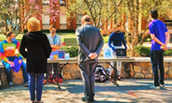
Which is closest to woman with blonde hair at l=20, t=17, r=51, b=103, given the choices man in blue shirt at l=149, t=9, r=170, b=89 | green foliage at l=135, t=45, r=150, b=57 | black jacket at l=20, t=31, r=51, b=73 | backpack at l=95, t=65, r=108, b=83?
black jacket at l=20, t=31, r=51, b=73

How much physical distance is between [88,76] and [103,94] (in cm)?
99

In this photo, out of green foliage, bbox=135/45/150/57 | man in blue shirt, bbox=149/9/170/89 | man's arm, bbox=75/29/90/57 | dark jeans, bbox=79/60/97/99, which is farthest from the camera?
green foliage, bbox=135/45/150/57

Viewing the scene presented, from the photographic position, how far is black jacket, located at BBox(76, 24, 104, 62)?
5472 millimetres

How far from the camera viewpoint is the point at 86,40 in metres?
5.51

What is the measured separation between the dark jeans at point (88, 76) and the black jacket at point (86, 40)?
14 cm

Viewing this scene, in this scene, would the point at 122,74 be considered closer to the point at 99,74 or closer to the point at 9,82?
the point at 99,74

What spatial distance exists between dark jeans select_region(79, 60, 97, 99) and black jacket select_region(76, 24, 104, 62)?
14 centimetres

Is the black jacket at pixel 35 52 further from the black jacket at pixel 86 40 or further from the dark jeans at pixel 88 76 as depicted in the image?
the dark jeans at pixel 88 76

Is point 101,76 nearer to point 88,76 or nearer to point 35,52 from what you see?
point 88,76

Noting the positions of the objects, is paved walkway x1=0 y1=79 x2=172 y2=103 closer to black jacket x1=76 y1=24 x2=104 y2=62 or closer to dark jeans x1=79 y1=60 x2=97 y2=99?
dark jeans x1=79 y1=60 x2=97 y2=99

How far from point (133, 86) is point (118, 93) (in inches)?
42.0

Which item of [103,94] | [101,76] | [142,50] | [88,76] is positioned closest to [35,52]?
[88,76]

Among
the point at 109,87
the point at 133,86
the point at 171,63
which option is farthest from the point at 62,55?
the point at 171,63

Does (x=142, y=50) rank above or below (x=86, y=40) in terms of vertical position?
below
